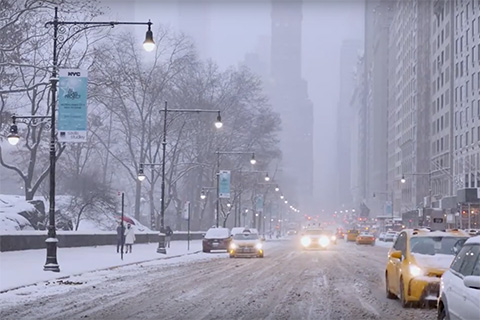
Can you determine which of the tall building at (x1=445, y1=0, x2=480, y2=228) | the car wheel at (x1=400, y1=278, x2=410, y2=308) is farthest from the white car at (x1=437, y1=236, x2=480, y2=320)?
the tall building at (x1=445, y1=0, x2=480, y2=228)

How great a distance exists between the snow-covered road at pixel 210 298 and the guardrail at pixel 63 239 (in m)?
10.3

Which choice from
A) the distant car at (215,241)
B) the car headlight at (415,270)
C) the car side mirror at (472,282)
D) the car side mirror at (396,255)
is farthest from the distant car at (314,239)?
the car side mirror at (472,282)

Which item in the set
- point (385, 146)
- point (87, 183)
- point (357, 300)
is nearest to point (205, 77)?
point (87, 183)

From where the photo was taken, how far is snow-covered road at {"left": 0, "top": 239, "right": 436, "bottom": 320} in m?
15.6

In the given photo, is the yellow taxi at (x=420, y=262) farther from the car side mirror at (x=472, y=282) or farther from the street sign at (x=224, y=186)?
the street sign at (x=224, y=186)

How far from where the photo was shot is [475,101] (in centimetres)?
8331

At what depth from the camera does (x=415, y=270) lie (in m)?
16.4

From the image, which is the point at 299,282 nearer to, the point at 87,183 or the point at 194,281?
the point at 194,281

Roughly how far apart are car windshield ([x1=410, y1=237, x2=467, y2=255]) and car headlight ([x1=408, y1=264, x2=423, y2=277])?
0.75 metres

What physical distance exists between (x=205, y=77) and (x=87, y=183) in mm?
17594

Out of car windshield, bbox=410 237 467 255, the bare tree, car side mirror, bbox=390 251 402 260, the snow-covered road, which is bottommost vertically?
the snow-covered road

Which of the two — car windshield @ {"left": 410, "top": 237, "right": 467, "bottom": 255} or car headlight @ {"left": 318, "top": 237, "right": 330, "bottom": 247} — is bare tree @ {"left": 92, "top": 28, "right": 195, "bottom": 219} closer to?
car headlight @ {"left": 318, "top": 237, "right": 330, "bottom": 247}

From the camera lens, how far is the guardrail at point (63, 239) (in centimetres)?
3731

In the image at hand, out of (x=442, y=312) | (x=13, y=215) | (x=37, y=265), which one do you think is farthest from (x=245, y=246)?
(x=442, y=312)
